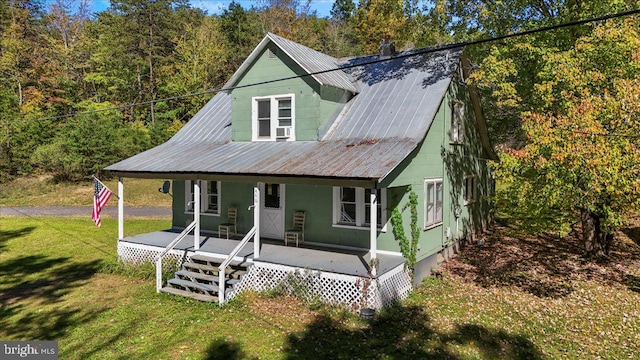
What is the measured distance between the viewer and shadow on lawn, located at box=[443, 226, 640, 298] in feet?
40.5

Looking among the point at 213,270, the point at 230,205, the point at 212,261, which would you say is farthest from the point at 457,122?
the point at 213,270

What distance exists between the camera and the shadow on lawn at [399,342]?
314 inches

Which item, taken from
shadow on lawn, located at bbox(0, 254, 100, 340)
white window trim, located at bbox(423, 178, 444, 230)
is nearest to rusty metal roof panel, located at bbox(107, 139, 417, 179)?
white window trim, located at bbox(423, 178, 444, 230)

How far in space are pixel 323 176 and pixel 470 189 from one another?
30.0 ft

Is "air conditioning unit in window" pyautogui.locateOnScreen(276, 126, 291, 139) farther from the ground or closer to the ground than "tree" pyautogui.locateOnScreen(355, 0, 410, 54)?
closer to the ground

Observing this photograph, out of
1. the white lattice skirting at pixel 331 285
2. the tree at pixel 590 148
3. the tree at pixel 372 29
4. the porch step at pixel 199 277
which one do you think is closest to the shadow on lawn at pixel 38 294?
the porch step at pixel 199 277

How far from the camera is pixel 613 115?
10.1 m

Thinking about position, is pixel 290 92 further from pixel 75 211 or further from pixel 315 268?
pixel 75 211

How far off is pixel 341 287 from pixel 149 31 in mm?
43356

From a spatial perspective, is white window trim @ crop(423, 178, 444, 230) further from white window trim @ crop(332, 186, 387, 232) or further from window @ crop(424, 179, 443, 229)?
white window trim @ crop(332, 186, 387, 232)

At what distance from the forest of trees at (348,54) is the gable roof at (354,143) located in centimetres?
249

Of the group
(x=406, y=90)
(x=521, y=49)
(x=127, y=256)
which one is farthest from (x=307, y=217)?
(x=521, y=49)

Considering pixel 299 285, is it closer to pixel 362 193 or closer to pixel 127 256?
pixel 362 193

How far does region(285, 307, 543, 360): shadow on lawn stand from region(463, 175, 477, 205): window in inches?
314
